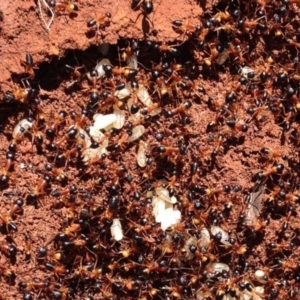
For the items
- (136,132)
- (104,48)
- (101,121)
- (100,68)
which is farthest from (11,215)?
(104,48)

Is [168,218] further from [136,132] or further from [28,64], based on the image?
[28,64]

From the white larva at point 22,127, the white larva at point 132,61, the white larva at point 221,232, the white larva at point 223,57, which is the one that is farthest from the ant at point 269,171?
the white larva at point 22,127

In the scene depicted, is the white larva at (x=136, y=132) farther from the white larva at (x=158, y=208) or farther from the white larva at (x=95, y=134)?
the white larva at (x=158, y=208)

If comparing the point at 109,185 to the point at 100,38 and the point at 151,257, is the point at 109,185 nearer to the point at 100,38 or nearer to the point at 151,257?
the point at 151,257

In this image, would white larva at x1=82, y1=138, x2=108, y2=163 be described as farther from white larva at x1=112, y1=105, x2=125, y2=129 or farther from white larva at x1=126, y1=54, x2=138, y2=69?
white larva at x1=126, y1=54, x2=138, y2=69

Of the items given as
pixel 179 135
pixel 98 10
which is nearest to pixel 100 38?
pixel 98 10

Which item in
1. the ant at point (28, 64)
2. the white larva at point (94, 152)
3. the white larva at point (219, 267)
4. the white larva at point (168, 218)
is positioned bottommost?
the white larva at point (219, 267)
